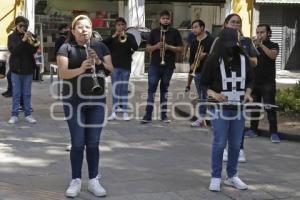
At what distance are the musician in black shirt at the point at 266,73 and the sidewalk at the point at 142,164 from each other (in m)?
0.40

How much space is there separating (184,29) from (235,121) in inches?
534

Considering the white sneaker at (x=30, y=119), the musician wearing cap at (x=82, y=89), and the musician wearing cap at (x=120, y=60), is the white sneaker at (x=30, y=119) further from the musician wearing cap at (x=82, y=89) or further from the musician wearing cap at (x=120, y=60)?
the musician wearing cap at (x=82, y=89)

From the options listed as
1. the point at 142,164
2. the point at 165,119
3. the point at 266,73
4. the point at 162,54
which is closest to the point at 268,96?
the point at 266,73

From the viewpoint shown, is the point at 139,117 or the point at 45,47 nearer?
the point at 139,117

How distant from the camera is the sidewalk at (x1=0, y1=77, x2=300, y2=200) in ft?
19.5

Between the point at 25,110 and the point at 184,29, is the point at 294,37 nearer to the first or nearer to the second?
the point at 184,29

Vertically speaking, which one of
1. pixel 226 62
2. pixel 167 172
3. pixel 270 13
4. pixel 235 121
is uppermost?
pixel 270 13

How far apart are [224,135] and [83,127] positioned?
1.50m

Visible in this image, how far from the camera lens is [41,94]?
13664 mm

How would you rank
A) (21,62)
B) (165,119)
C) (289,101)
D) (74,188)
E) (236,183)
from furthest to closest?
1. (289,101)
2. (165,119)
3. (21,62)
4. (236,183)
5. (74,188)

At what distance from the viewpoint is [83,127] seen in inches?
222

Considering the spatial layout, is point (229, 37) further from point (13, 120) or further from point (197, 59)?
point (13, 120)

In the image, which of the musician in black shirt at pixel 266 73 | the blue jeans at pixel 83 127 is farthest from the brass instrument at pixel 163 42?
the blue jeans at pixel 83 127

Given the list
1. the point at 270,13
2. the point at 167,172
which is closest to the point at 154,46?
the point at 167,172
